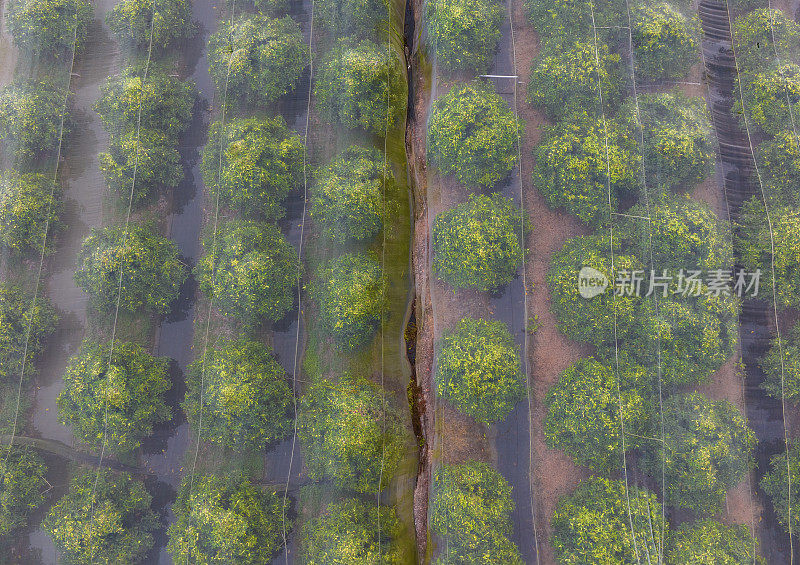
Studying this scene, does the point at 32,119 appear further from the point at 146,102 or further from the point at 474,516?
the point at 474,516

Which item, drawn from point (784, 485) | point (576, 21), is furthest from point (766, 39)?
point (784, 485)

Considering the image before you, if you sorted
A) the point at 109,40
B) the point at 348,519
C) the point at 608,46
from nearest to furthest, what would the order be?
the point at 348,519 → the point at 608,46 → the point at 109,40

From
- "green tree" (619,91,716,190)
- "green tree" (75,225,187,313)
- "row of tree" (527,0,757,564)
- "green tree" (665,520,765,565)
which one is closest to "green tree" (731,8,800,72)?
"row of tree" (527,0,757,564)

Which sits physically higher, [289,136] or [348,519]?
[289,136]

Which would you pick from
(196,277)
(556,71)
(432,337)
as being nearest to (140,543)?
(196,277)

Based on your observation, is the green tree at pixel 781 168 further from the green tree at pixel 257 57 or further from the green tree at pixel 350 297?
the green tree at pixel 257 57

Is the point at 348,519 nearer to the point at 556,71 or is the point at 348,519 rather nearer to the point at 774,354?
the point at 774,354
